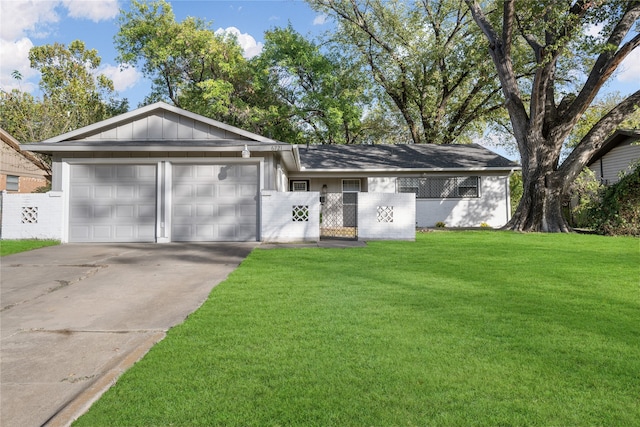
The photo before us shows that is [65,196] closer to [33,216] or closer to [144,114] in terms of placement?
[33,216]

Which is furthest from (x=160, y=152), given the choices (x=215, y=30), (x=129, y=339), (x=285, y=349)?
(x=215, y=30)

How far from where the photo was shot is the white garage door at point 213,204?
12266mm

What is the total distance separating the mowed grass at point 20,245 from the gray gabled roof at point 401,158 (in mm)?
10015

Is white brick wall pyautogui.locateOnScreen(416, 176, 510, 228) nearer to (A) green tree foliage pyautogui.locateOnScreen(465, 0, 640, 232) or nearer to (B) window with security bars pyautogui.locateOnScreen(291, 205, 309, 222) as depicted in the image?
(A) green tree foliage pyautogui.locateOnScreen(465, 0, 640, 232)

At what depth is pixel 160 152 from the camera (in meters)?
12.1

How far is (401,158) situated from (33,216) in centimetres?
1549

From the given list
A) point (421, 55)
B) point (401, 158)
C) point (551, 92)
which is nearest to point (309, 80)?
point (421, 55)

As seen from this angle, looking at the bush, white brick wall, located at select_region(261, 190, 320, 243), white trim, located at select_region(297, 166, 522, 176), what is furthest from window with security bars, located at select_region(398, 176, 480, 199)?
white brick wall, located at select_region(261, 190, 320, 243)

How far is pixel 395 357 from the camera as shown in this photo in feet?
10.7

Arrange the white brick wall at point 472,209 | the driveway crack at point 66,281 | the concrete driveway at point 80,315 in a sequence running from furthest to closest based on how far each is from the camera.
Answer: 1. the white brick wall at point 472,209
2. the driveway crack at point 66,281
3. the concrete driveway at point 80,315

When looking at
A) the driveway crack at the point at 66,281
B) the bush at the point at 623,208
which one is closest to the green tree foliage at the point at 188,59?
the driveway crack at the point at 66,281

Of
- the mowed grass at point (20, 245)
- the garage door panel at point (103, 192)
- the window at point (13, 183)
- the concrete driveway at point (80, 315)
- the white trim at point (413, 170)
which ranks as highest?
the white trim at point (413, 170)

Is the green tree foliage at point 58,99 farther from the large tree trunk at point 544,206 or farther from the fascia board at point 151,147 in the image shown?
the large tree trunk at point 544,206

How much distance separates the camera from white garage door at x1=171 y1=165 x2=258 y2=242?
1227 centimetres
